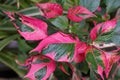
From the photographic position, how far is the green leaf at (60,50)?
1.94 ft

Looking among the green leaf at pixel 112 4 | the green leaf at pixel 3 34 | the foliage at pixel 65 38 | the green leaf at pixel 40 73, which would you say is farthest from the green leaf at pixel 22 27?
the green leaf at pixel 3 34

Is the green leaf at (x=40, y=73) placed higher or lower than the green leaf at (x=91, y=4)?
lower

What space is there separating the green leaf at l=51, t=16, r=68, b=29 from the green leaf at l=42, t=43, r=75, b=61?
0.07m

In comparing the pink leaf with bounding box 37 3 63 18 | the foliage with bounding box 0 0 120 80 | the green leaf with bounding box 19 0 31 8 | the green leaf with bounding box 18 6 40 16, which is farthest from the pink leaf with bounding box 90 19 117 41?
the green leaf with bounding box 19 0 31 8

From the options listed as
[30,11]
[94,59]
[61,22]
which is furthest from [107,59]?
[30,11]

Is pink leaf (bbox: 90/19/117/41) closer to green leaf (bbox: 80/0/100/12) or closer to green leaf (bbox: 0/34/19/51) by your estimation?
green leaf (bbox: 80/0/100/12)

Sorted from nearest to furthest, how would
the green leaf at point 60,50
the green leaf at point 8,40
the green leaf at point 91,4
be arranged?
the green leaf at point 60,50 < the green leaf at point 91,4 < the green leaf at point 8,40

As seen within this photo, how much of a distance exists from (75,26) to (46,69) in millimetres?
136

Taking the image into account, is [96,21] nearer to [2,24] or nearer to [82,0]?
[82,0]

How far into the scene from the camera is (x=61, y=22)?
0.66 meters

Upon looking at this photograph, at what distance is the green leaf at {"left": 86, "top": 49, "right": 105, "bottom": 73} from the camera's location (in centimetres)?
62

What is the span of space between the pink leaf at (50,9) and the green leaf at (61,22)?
Result: 12 millimetres

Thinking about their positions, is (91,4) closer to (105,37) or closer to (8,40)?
(105,37)

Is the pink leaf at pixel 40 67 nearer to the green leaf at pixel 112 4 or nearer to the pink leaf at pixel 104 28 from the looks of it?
the pink leaf at pixel 104 28
